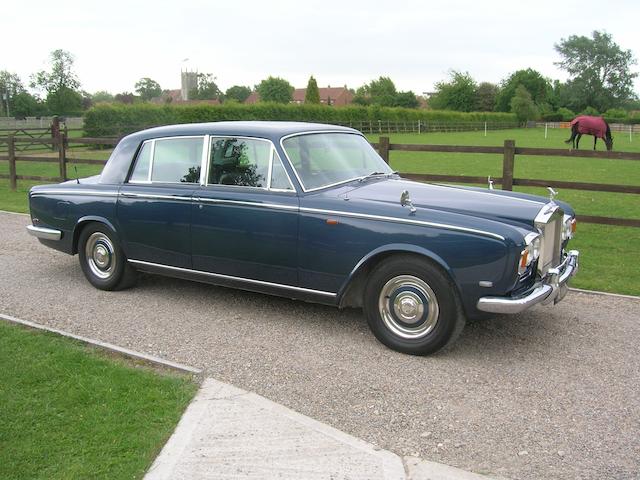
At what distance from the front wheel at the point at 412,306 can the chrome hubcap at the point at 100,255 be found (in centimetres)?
287

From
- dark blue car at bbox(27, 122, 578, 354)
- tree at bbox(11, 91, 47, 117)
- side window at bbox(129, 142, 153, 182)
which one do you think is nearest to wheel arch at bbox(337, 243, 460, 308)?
dark blue car at bbox(27, 122, 578, 354)

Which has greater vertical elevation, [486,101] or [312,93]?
[486,101]

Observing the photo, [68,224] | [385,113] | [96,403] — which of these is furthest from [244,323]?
[385,113]

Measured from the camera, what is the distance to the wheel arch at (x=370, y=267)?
4.39 meters

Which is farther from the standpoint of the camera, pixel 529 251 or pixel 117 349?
pixel 117 349

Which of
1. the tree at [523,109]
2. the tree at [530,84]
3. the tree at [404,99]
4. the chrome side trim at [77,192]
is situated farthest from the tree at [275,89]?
the chrome side trim at [77,192]

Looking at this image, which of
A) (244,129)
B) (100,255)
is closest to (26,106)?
(100,255)

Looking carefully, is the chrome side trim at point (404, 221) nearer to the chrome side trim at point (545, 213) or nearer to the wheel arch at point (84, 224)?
the chrome side trim at point (545, 213)

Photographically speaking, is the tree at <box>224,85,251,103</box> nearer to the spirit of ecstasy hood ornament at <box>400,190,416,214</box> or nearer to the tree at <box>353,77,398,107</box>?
the tree at <box>353,77,398,107</box>

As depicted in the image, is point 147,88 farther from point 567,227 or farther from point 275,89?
point 567,227

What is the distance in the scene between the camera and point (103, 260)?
629 centimetres

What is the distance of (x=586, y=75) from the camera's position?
330ft

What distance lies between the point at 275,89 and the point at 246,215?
10176 centimetres

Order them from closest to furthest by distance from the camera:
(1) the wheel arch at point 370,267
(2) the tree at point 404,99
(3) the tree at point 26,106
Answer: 1. (1) the wheel arch at point 370,267
2. (3) the tree at point 26,106
3. (2) the tree at point 404,99
